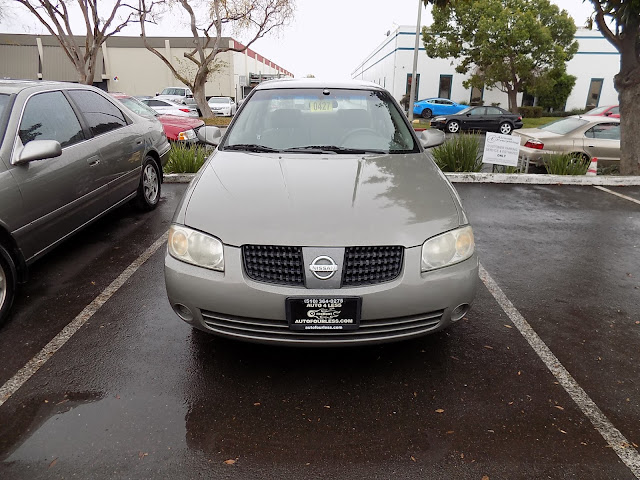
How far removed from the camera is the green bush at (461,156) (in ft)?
28.0

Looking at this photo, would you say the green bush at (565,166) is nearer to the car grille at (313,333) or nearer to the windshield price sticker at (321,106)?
the windshield price sticker at (321,106)

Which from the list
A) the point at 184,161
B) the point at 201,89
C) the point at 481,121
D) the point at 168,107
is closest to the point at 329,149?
the point at 184,161

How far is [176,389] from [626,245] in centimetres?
498

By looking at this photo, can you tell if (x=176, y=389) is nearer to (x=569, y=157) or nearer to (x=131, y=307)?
(x=131, y=307)

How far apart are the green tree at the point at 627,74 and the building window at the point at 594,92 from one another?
3006cm

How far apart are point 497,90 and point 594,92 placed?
23.4 ft

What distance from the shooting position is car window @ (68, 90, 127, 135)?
4750 mm

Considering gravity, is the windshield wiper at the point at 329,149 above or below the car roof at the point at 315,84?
below

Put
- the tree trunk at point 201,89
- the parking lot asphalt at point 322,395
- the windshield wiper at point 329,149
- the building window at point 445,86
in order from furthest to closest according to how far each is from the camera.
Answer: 1. the building window at point 445,86
2. the tree trunk at point 201,89
3. the windshield wiper at point 329,149
4. the parking lot asphalt at point 322,395

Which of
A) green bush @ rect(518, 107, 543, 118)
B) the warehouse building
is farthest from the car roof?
the warehouse building

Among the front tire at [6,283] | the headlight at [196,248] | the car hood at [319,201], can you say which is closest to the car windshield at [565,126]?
the car hood at [319,201]

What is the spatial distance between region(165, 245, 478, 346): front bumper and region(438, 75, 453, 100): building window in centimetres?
3580

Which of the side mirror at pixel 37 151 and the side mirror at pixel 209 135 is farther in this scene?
the side mirror at pixel 209 135

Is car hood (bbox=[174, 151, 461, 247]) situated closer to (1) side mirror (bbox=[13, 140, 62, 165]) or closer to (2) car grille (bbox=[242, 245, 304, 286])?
(2) car grille (bbox=[242, 245, 304, 286])
